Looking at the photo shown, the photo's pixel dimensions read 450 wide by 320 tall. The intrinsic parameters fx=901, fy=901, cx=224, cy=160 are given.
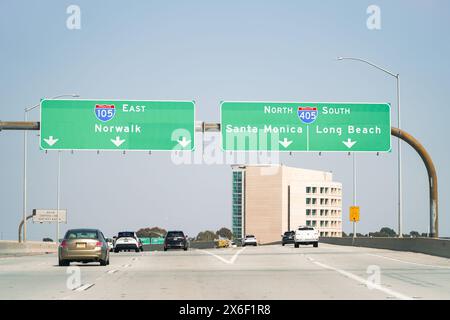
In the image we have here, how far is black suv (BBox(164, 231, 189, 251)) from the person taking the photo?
2692 inches

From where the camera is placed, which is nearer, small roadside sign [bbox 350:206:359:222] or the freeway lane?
the freeway lane

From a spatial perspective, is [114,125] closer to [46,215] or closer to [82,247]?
[82,247]

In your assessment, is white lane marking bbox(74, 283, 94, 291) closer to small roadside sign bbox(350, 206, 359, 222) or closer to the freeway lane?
the freeway lane

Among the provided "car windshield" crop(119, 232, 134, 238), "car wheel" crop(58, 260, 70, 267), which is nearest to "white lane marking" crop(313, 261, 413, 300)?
"car wheel" crop(58, 260, 70, 267)

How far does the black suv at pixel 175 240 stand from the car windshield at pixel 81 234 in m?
34.4

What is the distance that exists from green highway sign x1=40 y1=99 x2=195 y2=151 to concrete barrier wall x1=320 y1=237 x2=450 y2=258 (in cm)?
1339

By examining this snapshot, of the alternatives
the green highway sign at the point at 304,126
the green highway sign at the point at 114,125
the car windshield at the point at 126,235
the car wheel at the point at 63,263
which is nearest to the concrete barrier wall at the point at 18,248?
the car windshield at the point at 126,235

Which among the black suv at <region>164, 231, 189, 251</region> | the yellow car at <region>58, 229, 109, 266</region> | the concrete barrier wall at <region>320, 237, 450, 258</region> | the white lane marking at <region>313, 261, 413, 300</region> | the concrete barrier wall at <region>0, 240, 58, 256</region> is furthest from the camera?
the black suv at <region>164, 231, 189, 251</region>

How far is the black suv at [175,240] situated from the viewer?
224ft

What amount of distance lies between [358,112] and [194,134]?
29.5ft

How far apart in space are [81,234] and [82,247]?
2.37ft

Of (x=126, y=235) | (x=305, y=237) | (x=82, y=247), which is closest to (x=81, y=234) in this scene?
(x=82, y=247)

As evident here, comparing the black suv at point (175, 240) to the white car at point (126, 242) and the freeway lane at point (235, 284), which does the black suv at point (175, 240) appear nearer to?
the white car at point (126, 242)
